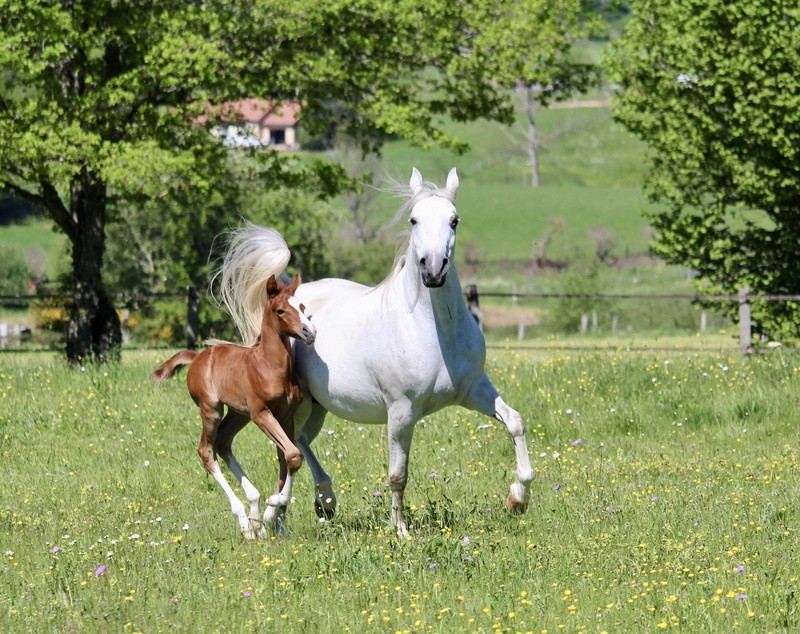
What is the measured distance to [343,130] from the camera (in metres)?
23.0

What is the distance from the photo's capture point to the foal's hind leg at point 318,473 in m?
8.36

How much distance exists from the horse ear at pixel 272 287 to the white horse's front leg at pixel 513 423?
1.46m

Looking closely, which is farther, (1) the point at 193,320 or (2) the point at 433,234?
(1) the point at 193,320

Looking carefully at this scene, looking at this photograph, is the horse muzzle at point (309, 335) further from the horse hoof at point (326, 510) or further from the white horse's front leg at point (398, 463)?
the horse hoof at point (326, 510)

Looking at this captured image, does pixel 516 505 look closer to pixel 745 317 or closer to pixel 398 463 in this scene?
pixel 398 463

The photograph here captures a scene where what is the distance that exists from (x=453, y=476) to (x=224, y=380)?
8.38 feet

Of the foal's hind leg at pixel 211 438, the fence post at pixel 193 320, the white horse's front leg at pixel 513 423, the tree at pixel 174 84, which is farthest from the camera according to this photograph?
the fence post at pixel 193 320

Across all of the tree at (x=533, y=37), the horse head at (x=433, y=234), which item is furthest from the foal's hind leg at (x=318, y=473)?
the tree at (x=533, y=37)

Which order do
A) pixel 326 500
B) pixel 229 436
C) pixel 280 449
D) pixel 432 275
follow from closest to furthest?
pixel 432 275
pixel 280 449
pixel 326 500
pixel 229 436

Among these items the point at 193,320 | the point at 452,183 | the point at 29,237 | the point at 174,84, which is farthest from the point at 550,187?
the point at 452,183

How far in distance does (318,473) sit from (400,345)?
133 cm

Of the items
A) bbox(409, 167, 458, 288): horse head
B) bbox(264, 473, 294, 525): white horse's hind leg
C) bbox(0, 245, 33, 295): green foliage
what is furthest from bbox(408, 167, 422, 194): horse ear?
bbox(0, 245, 33, 295): green foliage

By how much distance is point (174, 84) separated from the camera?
1947cm

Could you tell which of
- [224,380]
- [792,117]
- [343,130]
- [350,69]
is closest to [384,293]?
[224,380]
